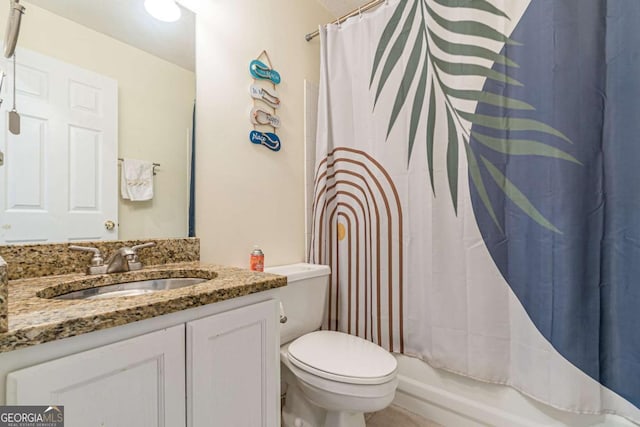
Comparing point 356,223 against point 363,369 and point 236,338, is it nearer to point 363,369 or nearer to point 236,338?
point 363,369

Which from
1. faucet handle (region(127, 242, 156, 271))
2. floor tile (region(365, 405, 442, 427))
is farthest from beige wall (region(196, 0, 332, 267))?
floor tile (region(365, 405, 442, 427))

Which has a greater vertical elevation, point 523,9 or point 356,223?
point 523,9

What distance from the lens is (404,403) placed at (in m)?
1.50

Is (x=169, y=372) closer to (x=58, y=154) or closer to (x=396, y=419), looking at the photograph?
(x=58, y=154)

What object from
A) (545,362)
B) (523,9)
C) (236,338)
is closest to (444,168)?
(523,9)

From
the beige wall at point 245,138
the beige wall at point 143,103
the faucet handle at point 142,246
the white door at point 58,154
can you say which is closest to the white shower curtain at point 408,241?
the beige wall at point 245,138

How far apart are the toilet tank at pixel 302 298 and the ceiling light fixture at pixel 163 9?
1.18m

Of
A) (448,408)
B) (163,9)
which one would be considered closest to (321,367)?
(448,408)

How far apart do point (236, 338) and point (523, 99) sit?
1348mm

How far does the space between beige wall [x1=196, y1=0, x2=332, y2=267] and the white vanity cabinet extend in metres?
0.61

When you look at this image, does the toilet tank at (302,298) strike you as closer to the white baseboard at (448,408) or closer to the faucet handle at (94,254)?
the white baseboard at (448,408)

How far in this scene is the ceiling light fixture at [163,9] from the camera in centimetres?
117

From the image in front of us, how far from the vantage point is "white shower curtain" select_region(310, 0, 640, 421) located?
3.80ft

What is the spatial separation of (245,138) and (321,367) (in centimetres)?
108
